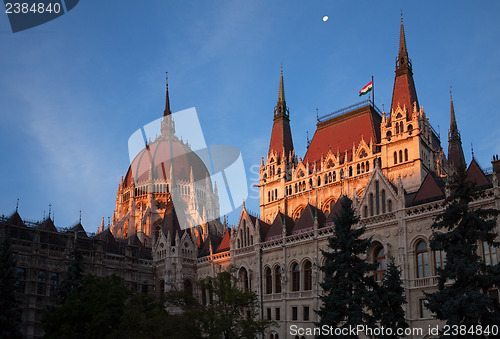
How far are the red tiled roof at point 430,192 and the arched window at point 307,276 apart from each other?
10298 millimetres

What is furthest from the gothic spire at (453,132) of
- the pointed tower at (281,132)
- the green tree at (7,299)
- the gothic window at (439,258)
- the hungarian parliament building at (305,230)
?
the green tree at (7,299)

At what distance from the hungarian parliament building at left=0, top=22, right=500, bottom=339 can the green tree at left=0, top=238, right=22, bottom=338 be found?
8.82 metres

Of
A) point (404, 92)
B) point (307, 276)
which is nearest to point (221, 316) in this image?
point (307, 276)

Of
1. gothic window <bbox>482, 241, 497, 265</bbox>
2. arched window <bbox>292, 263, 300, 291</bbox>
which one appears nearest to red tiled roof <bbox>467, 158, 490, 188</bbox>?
gothic window <bbox>482, 241, 497, 265</bbox>

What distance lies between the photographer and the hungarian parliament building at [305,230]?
37688 millimetres

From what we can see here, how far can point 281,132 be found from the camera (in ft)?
209

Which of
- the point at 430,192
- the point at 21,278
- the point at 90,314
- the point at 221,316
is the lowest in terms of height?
the point at 221,316

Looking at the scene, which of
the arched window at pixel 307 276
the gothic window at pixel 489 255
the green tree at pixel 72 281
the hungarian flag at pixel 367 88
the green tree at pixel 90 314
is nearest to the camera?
the gothic window at pixel 489 255

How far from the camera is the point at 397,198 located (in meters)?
38.8

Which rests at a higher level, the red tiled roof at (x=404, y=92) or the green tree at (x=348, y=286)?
the red tiled roof at (x=404, y=92)

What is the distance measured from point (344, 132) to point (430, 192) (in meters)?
20.6

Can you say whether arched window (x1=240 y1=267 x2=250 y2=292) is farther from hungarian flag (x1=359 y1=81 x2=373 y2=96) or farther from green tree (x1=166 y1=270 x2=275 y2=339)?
hungarian flag (x1=359 y1=81 x2=373 y2=96)

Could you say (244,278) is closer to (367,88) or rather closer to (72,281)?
(72,281)

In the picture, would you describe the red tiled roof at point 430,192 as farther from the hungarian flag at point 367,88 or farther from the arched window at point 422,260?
the hungarian flag at point 367,88
